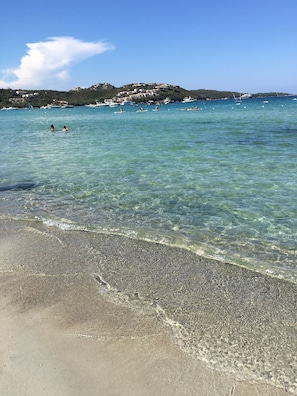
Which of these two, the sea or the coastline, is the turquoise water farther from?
the coastline

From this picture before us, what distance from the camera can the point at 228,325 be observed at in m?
5.83

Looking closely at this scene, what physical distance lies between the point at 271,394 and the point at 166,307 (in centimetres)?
232

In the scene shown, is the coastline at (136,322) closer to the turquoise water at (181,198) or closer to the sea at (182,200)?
the sea at (182,200)

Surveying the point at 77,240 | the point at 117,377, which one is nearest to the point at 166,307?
the point at 117,377

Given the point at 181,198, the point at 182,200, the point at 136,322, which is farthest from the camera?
the point at 181,198

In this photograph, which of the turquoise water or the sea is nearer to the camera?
the sea

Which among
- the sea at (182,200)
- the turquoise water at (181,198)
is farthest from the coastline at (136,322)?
the turquoise water at (181,198)

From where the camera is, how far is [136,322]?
235 inches

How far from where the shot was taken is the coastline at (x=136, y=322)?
4.70m

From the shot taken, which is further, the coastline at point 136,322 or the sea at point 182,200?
the sea at point 182,200

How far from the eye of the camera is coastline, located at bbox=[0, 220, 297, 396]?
15.4ft

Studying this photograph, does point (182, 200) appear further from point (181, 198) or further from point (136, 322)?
point (136, 322)

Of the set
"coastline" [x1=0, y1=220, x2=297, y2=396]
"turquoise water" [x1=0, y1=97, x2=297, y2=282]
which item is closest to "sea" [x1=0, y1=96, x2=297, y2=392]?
"turquoise water" [x1=0, y1=97, x2=297, y2=282]

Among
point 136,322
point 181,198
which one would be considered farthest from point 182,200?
point 136,322
